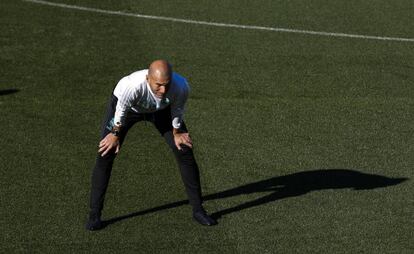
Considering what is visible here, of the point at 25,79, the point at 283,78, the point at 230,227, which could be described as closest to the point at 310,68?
the point at 283,78

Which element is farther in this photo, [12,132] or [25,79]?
[25,79]

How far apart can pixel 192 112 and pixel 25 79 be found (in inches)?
115

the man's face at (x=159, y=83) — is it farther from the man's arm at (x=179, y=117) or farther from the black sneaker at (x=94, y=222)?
the black sneaker at (x=94, y=222)

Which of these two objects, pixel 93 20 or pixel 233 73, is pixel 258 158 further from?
pixel 93 20

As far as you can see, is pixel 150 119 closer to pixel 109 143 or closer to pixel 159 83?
pixel 109 143

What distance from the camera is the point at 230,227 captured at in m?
12.0

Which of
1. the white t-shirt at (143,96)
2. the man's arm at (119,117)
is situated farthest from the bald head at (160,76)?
the man's arm at (119,117)

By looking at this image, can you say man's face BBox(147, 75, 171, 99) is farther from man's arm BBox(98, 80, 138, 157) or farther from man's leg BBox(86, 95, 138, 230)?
man's leg BBox(86, 95, 138, 230)

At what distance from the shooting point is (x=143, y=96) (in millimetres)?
11273

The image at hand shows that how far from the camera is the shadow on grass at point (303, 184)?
12883 millimetres

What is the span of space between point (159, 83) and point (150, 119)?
108 cm

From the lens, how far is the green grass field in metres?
11.9

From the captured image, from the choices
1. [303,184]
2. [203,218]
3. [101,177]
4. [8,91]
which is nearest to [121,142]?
[101,177]

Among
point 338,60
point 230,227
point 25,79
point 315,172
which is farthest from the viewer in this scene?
point 338,60
